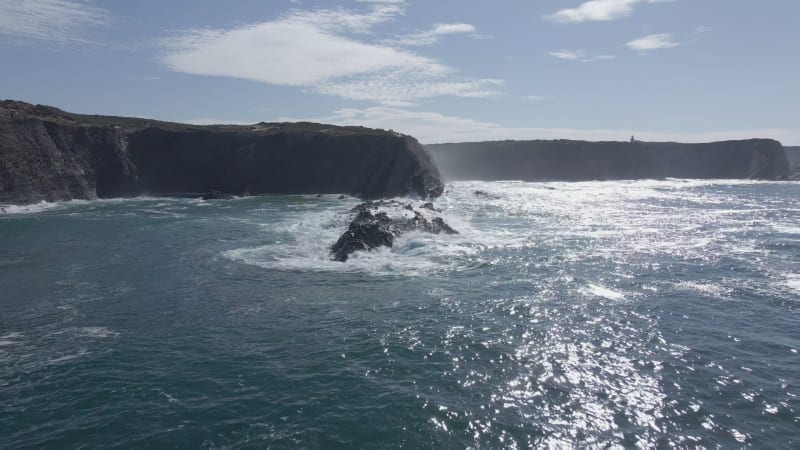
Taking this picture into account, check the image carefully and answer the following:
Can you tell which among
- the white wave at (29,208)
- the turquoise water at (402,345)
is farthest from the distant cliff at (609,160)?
the turquoise water at (402,345)

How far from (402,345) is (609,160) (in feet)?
514

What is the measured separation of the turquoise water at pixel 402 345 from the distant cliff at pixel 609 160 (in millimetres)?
121947

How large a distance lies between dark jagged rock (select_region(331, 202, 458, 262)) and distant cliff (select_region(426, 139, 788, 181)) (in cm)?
11897

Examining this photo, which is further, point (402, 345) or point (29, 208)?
point (29, 208)

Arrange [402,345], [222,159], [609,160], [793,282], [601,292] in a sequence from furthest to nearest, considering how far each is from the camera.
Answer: [609,160] → [222,159] → [793,282] → [601,292] → [402,345]

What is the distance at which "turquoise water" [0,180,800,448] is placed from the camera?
13977 mm

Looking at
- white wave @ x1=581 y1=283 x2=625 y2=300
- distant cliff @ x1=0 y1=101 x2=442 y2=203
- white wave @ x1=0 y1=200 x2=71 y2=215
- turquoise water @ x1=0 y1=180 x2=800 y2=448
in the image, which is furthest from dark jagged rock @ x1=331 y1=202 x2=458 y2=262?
white wave @ x1=0 y1=200 x2=71 y2=215

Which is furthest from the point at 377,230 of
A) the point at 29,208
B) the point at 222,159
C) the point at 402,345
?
the point at 222,159

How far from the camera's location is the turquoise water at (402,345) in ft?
45.9

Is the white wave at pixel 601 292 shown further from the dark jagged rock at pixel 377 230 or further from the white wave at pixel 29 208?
the white wave at pixel 29 208

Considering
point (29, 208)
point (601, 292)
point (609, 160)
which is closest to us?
point (601, 292)

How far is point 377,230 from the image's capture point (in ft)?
129

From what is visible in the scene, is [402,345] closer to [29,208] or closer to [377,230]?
[377,230]

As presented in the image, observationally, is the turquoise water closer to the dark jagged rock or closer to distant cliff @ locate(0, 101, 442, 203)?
the dark jagged rock
